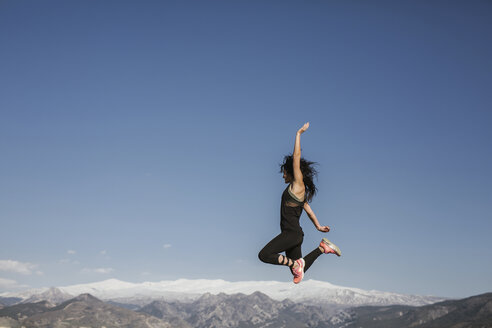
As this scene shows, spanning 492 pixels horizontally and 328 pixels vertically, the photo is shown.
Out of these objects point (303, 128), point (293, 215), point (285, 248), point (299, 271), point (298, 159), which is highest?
point (303, 128)

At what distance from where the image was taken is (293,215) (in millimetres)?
12242

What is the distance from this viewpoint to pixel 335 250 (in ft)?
42.4

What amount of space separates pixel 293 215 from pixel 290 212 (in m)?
0.11

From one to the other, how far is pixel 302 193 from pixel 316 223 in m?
1.14

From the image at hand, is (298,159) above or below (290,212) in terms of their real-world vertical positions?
above

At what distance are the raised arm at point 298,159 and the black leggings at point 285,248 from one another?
47.7 inches

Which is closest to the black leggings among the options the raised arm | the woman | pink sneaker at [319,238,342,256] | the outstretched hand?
the woman

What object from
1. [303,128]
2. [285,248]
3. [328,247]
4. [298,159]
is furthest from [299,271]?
[303,128]

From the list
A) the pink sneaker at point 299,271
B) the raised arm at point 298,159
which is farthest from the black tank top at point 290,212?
the pink sneaker at point 299,271

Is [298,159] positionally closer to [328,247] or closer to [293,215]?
[293,215]

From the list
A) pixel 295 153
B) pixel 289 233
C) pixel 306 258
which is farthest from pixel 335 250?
pixel 295 153

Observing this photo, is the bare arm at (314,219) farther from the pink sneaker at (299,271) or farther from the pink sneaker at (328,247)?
the pink sneaker at (299,271)

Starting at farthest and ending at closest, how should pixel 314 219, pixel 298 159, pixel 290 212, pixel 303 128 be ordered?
pixel 314 219
pixel 290 212
pixel 298 159
pixel 303 128

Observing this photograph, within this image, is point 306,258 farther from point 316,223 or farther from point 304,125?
point 304,125
